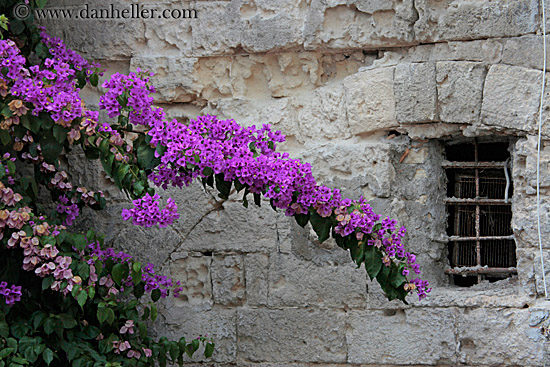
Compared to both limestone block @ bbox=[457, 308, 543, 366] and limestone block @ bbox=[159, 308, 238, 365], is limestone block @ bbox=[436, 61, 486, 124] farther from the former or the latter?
limestone block @ bbox=[159, 308, 238, 365]

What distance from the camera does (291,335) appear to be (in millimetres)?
4113

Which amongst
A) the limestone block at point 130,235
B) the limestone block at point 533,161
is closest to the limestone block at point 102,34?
the limestone block at point 130,235

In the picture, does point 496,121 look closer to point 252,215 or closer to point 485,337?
point 485,337

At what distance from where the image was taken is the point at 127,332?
3744mm

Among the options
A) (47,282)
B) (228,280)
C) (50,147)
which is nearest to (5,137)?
(50,147)

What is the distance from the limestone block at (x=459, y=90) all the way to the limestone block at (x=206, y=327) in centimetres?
144

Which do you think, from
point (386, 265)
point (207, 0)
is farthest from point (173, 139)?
point (207, 0)

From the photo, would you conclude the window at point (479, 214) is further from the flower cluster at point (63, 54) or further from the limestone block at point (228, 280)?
the flower cluster at point (63, 54)

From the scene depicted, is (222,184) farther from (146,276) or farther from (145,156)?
(146,276)

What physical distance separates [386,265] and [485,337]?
0.85 meters

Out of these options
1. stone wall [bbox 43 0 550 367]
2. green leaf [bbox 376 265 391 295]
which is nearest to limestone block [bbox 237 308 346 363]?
stone wall [bbox 43 0 550 367]

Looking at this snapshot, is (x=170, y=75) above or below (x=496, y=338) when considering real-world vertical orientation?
above

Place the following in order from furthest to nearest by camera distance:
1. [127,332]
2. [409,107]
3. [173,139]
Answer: [409,107], [127,332], [173,139]

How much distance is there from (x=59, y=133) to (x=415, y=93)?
1681 millimetres
